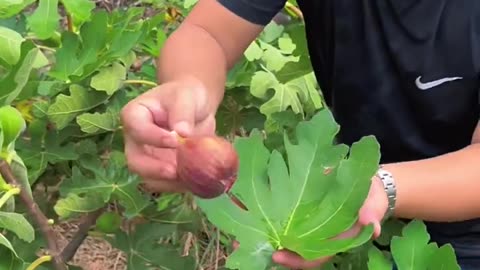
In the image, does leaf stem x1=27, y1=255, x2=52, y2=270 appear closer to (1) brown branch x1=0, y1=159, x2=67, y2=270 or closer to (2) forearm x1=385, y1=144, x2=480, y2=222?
(1) brown branch x1=0, y1=159, x2=67, y2=270

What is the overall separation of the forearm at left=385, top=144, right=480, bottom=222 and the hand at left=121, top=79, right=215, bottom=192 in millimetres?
216

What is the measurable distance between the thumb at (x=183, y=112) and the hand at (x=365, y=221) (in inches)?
6.2

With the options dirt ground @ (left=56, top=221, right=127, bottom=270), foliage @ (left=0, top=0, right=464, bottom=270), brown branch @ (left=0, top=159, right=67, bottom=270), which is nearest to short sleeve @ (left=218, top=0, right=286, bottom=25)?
foliage @ (left=0, top=0, right=464, bottom=270)

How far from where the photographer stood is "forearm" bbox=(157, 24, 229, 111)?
1.23m

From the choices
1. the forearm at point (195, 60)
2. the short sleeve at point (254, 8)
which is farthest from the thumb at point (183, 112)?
the short sleeve at point (254, 8)

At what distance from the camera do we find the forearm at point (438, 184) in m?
1.11

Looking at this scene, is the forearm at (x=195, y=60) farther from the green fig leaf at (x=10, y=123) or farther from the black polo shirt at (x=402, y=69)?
the green fig leaf at (x=10, y=123)

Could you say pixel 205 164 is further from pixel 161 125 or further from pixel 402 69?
pixel 402 69

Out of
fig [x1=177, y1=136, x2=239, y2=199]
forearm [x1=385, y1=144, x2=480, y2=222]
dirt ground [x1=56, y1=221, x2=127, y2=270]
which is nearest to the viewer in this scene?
fig [x1=177, y1=136, x2=239, y2=199]

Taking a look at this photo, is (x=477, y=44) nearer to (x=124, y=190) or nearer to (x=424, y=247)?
(x=424, y=247)

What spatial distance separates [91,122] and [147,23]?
0.55ft

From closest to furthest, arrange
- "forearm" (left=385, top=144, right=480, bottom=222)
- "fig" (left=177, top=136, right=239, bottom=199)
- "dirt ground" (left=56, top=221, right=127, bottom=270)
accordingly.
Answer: "fig" (left=177, top=136, right=239, bottom=199) → "forearm" (left=385, top=144, right=480, bottom=222) → "dirt ground" (left=56, top=221, right=127, bottom=270)

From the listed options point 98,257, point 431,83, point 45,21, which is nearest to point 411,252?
point 431,83

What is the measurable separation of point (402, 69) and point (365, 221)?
0.91 feet
